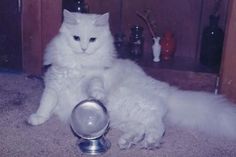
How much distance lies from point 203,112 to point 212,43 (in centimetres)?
67

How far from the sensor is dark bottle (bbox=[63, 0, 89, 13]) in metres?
2.10

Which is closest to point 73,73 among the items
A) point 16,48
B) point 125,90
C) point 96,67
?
point 96,67

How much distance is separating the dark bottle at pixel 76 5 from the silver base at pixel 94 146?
906mm

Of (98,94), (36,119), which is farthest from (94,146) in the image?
(36,119)

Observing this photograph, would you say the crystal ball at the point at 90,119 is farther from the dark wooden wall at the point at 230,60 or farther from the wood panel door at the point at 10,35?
the wood panel door at the point at 10,35

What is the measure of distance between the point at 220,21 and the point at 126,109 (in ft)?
3.23

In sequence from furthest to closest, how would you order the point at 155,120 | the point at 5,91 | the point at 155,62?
the point at 155,62 → the point at 5,91 → the point at 155,120

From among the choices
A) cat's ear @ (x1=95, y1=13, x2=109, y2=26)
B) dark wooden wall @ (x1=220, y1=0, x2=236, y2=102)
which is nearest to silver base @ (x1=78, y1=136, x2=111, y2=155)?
cat's ear @ (x1=95, y1=13, x2=109, y2=26)

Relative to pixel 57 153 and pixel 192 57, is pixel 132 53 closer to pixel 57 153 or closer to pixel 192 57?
pixel 192 57

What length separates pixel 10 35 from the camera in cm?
215

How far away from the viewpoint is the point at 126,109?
1562 millimetres

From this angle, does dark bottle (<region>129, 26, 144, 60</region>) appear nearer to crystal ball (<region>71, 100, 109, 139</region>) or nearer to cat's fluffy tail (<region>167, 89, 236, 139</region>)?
cat's fluffy tail (<region>167, 89, 236, 139</region>)

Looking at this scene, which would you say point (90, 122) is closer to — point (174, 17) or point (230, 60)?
point (230, 60)

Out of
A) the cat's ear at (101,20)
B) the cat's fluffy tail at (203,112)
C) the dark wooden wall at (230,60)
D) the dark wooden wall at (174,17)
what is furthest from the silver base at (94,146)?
the dark wooden wall at (174,17)
